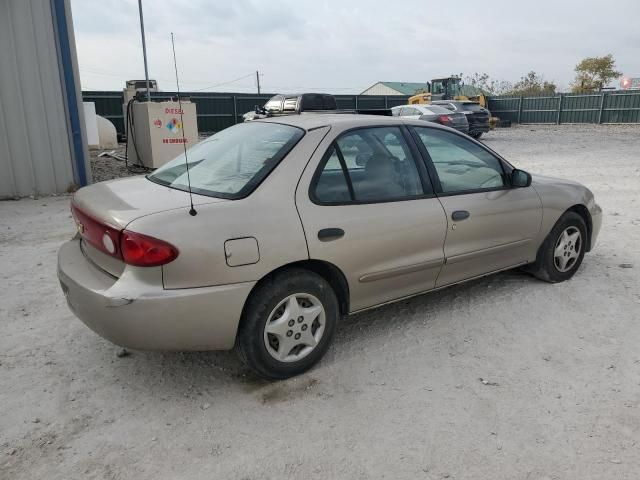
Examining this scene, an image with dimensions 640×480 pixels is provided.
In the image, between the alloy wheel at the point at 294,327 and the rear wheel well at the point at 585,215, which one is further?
the rear wheel well at the point at 585,215

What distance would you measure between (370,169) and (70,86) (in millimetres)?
7258

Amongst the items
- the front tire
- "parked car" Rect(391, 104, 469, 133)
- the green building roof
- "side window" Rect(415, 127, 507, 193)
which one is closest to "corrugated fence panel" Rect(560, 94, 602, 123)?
"parked car" Rect(391, 104, 469, 133)

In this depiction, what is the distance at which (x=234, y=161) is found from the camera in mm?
3262

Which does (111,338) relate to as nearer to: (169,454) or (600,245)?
(169,454)

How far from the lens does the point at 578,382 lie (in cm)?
301

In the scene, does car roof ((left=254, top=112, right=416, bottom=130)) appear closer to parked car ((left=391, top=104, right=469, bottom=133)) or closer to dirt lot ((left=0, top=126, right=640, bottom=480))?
dirt lot ((left=0, top=126, right=640, bottom=480))

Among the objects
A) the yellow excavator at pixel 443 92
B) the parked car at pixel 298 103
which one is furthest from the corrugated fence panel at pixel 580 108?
the parked car at pixel 298 103

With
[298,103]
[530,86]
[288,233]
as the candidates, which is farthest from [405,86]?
[288,233]

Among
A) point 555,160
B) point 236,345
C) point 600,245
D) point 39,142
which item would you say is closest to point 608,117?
point 555,160

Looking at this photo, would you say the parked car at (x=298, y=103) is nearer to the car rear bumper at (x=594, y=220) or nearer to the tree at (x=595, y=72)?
the car rear bumper at (x=594, y=220)

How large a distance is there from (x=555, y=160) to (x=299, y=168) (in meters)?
13.0

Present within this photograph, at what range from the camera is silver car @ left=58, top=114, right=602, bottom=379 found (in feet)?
8.52

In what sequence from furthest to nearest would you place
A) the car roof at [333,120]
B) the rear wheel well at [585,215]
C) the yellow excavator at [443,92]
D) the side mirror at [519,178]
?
the yellow excavator at [443,92] < the rear wheel well at [585,215] < the side mirror at [519,178] < the car roof at [333,120]

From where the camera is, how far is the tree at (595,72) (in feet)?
168
